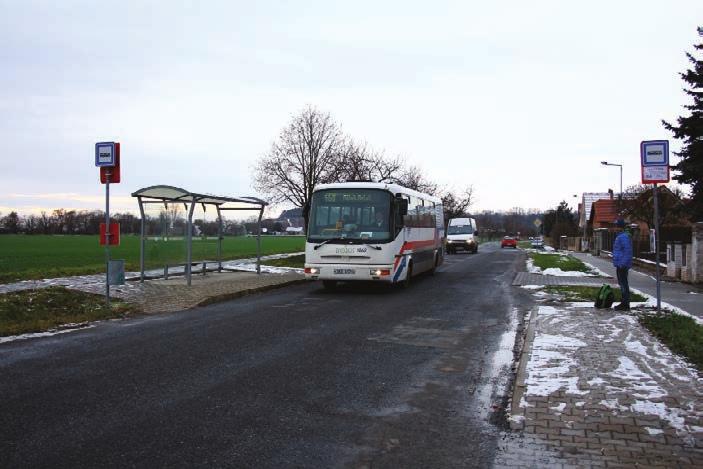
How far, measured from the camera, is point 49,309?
1171cm

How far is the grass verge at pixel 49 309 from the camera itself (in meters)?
10.1

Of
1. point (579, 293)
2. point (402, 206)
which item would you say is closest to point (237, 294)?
Result: point (402, 206)

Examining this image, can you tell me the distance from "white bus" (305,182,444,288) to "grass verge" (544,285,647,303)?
4052 mm

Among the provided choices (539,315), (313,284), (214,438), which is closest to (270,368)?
(214,438)

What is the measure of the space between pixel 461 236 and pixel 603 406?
133ft

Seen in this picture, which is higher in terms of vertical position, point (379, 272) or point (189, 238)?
point (189, 238)

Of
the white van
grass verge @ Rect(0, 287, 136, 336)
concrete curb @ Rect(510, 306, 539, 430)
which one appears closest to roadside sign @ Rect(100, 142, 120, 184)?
grass verge @ Rect(0, 287, 136, 336)

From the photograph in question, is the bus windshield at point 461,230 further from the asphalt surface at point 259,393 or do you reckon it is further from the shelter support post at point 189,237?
the asphalt surface at point 259,393

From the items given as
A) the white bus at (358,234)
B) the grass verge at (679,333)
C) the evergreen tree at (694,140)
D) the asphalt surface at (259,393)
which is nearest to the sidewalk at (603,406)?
the grass verge at (679,333)

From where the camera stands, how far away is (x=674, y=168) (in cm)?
3206

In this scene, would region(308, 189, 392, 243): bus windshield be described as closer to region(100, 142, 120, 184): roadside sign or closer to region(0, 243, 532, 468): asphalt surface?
region(0, 243, 532, 468): asphalt surface

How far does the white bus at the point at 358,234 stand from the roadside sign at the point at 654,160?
6377 mm

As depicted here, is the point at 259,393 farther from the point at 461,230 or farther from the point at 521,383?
the point at 461,230

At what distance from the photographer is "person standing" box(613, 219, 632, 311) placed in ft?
40.1
